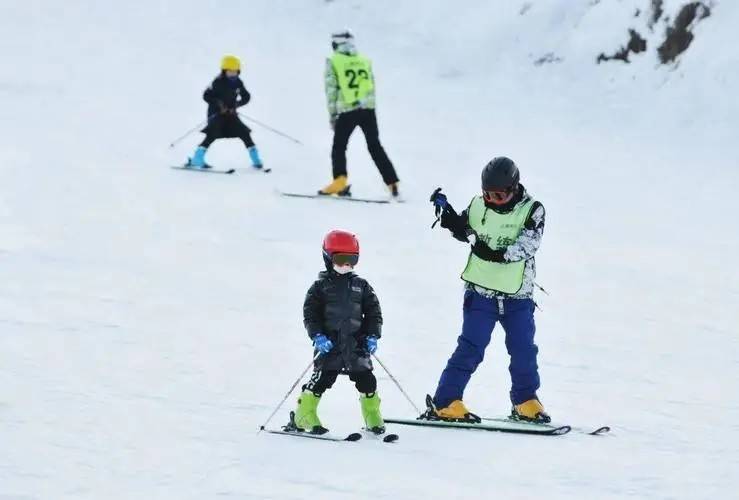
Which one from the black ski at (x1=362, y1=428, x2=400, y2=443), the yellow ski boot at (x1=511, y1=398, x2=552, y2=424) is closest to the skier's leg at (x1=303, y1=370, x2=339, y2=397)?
the black ski at (x1=362, y1=428, x2=400, y2=443)

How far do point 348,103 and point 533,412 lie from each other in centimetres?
681

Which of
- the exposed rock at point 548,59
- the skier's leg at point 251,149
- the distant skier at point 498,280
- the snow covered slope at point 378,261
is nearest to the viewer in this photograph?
the snow covered slope at point 378,261

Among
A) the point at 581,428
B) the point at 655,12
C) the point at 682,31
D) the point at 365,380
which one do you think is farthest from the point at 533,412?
the point at 655,12

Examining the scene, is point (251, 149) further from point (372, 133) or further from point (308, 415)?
point (308, 415)

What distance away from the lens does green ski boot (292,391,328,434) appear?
6410mm

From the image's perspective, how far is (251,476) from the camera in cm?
576

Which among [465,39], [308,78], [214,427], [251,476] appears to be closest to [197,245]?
[214,427]

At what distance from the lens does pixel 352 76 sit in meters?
13.0

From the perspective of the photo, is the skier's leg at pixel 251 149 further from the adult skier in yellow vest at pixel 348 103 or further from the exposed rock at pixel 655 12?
the exposed rock at pixel 655 12

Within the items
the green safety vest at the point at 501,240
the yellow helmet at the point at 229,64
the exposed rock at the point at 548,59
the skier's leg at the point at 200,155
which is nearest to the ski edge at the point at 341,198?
the skier's leg at the point at 200,155

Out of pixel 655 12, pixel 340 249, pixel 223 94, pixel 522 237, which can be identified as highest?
pixel 655 12

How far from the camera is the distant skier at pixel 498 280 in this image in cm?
659

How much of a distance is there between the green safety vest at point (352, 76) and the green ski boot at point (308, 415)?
693cm

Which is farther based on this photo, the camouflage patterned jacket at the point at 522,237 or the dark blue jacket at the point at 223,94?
the dark blue jacket at the point at 223,94
